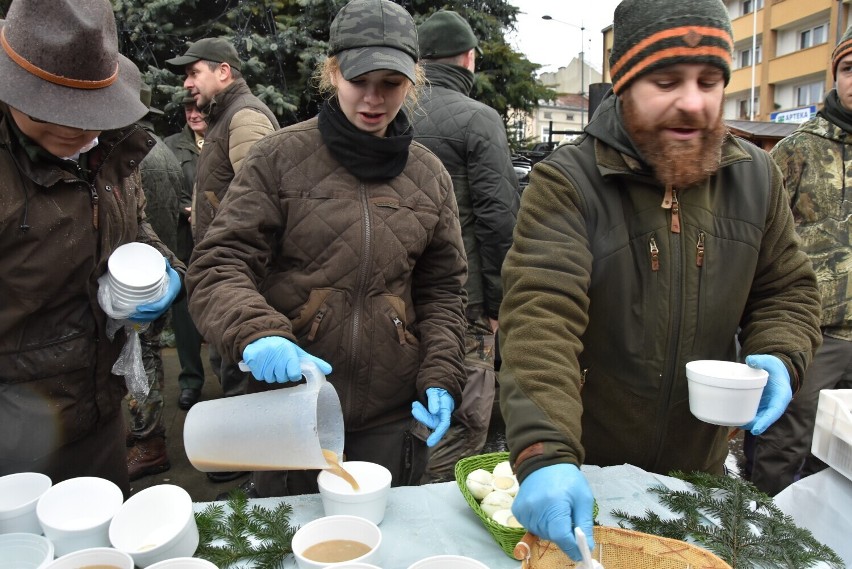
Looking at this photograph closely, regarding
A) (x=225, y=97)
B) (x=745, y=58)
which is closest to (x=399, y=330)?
(x=225, y=97)

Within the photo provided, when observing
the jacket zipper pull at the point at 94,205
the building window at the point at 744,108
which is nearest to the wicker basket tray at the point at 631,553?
the jacket zipper pull at the point at 94,205

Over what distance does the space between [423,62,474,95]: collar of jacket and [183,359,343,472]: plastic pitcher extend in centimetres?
221

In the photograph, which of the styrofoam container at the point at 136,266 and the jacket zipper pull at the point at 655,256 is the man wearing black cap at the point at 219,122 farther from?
the jacket zipper pull at the point at 655,256

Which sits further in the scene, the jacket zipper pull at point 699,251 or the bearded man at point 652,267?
the jacket zipper pull at point 699,251

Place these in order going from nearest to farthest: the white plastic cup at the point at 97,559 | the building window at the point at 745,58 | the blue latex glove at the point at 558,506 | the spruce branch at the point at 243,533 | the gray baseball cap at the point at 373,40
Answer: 1. the blue latex glove at the point at 558,506
2. the white plastic cup at the point at 97,559
3. the spruce branch at the point at 243,533
4. the gray baseball cap at the point at 373,40
5. the building window at the point at 745,58

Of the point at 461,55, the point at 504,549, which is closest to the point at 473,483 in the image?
the point at 504,549

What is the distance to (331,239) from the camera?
1892 millimetres

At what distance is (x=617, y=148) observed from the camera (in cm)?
154

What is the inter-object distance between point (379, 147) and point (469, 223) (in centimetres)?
142

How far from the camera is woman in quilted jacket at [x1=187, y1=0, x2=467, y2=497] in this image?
1859 millimetres

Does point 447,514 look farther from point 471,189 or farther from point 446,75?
point 446,75

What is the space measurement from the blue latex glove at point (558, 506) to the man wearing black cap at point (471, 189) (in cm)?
197

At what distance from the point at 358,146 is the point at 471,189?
1.36 m

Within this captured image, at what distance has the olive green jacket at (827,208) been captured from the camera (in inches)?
112
